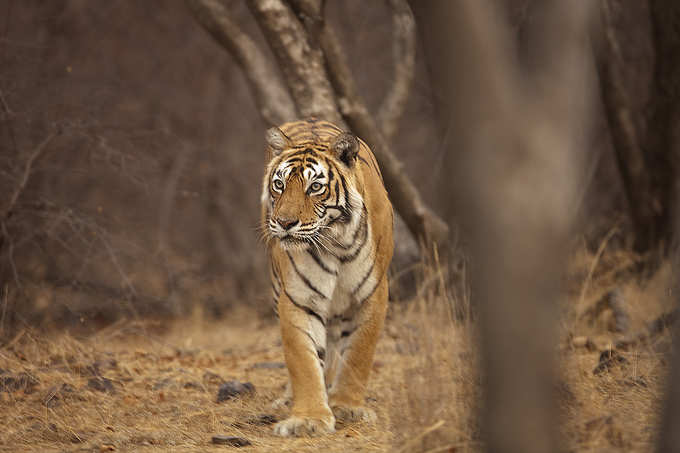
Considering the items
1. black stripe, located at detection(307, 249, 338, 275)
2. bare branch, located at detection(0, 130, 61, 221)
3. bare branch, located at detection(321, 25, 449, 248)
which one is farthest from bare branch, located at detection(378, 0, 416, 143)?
black stripe, located at detection(307, 249, 338, 275)

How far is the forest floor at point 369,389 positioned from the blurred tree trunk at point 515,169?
49cm

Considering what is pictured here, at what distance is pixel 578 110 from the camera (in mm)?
1901

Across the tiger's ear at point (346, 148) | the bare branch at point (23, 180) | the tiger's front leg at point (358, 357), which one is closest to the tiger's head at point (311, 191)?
the tiger's ear at point (346, 148)

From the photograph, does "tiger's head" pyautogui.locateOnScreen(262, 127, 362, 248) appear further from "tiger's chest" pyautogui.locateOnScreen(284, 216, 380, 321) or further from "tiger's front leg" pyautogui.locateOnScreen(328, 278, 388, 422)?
"tiger's front leg" pyautogui.locateOnScreen(328, 278, 388, 422)

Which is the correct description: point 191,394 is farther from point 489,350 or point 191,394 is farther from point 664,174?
point 664,174

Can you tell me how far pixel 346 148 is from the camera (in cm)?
428

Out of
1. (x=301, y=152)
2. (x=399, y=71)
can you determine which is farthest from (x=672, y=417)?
(x=399, y=71)

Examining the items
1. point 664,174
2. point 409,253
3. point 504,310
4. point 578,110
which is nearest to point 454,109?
point 578,110

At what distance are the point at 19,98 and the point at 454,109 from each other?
5.46m

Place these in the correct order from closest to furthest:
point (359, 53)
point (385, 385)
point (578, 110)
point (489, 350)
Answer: point (578, 110) → point (489, 350) → point (385, 385) → point (359, 53)

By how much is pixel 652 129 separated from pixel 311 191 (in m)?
4.75

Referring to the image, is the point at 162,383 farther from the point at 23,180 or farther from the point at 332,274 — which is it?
the point at 23,180

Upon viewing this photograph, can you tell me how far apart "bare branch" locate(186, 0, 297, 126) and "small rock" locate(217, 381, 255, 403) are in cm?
278

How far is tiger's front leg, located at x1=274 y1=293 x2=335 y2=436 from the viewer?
12.8 ft
